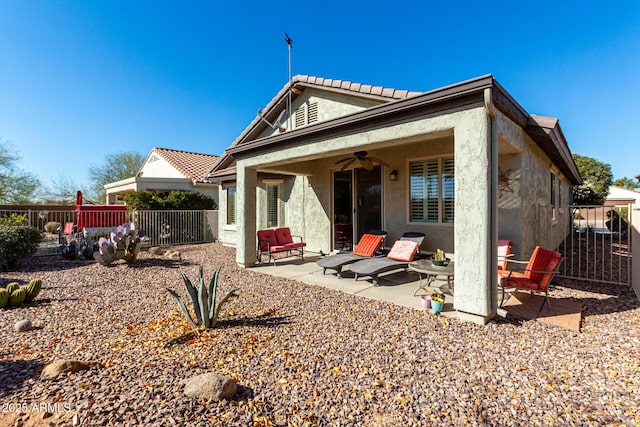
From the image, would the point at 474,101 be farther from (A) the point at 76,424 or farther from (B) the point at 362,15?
(B) the point at 362,15

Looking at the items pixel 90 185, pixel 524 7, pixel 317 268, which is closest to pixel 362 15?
pixel 524 7

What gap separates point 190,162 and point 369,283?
18.0 m

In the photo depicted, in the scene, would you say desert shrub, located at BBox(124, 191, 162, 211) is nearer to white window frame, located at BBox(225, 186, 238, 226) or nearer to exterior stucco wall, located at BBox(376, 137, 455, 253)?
white window frame, located at BBox(225, 186, 238, 226)

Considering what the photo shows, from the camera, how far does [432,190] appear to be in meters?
8.34

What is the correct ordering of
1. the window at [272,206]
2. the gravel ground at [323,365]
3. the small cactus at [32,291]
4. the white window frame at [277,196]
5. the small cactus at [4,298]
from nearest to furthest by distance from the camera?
the gravel ground at [323,365] < the small cactus at [4,298] < the small cactus at [32,291] < the white window frame at [277,196] < the window at [272,206]

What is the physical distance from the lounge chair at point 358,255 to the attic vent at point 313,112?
4.74 m

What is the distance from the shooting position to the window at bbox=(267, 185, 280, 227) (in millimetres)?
13297

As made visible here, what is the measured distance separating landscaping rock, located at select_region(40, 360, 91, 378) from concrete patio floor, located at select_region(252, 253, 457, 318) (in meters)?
4.49

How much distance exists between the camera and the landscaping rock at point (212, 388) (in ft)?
8.56

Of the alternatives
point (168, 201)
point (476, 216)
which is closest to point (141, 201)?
point (168, 201)

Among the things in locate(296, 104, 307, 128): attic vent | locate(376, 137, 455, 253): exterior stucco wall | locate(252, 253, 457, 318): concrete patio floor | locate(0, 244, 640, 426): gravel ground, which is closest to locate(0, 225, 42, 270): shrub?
locate(0, 244, 640, 426): gravel ground

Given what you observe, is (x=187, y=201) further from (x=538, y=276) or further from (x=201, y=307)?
(x=538, y=276)

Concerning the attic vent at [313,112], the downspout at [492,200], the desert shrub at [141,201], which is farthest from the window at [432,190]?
the desert shrub at [141,201]

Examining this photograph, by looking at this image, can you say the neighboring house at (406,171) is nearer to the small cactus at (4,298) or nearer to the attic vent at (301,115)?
the attic vent at (301,115)
